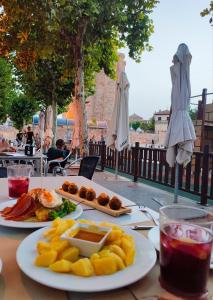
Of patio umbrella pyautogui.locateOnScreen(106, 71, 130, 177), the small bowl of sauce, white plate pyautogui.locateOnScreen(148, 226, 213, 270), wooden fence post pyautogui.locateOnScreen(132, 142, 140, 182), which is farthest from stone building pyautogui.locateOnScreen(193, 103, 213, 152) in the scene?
the small bowl of sauce

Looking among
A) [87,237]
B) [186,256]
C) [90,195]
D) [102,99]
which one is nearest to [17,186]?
[90,195]

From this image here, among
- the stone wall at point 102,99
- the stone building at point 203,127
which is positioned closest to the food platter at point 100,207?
the stone building at point 203,127

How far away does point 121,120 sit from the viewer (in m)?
7.36

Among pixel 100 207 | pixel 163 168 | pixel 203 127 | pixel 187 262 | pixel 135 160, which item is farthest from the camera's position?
pixel 203 127

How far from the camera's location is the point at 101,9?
7340 mm

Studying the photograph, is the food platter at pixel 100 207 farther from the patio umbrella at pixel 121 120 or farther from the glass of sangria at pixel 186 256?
the patio umbrella at pixel 121 120

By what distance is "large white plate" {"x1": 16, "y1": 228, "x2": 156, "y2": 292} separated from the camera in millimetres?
667

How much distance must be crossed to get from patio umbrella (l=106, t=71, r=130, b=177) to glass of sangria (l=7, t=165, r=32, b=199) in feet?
18.6

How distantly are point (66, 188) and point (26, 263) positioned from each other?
95cm

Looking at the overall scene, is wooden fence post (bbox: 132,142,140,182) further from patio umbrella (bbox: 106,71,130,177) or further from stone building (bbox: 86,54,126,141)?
stone building (bbox: 86,54,126,141)

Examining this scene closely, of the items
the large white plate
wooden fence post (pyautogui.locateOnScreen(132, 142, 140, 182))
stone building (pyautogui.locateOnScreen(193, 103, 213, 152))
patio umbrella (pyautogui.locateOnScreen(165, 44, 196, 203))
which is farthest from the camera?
stone building (pyautogui.locateOnScreen(193, 103, 213, 152))

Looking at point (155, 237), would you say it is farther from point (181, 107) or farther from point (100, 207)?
point (181, 107)

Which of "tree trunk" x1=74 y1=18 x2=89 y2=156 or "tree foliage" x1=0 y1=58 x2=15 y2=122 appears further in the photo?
"tree foliage" x1=0 y1=58 x2=15 y2=122

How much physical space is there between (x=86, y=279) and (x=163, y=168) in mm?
6267
